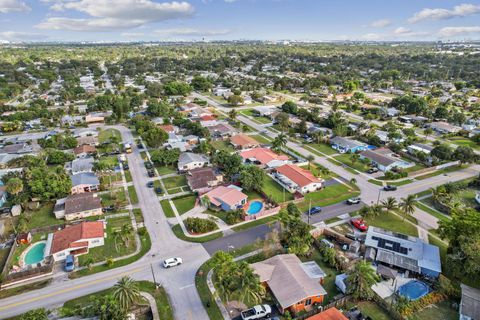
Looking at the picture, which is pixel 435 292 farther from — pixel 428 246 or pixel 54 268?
pixel 54 268

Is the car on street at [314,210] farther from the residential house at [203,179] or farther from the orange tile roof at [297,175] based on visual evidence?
the residential house at [203,179]

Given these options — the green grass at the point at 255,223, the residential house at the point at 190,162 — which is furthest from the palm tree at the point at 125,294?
the residential house at the point at 190,162

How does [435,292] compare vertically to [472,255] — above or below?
below

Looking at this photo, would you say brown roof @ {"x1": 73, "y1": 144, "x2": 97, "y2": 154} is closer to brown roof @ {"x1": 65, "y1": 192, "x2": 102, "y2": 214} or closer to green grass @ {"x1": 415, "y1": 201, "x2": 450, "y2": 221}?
brown roof @ {"x1": 65, "y1": 192, "x2": 102, "y2": 214}

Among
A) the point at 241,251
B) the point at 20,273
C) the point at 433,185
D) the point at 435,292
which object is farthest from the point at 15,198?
the point at 433,185

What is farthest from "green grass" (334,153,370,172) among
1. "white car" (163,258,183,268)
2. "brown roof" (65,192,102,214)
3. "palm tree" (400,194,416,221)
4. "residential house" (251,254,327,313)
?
"brown roof" (65,192,102,214)

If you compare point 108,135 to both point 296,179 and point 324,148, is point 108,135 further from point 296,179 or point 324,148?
point 324,148
